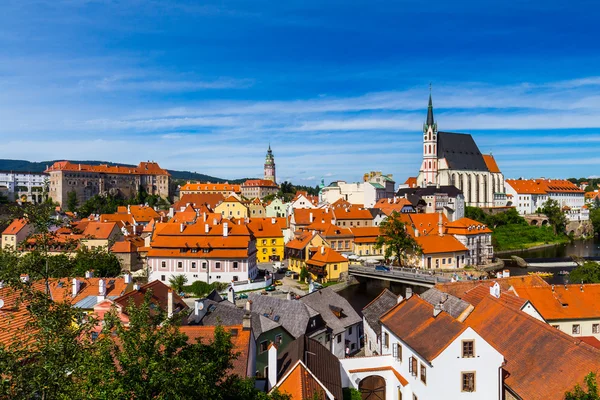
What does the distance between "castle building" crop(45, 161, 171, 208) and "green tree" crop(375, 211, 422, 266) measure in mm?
94215

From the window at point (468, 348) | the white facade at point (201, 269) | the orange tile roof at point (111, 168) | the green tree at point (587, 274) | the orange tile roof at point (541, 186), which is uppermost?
the orange tile roof at point (111, 168)

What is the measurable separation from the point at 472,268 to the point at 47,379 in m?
61.2

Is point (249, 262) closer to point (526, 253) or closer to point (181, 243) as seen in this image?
point (181, 243)

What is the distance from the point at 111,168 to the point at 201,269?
106282 millimetres

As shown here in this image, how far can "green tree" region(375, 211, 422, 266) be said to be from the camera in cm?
5997

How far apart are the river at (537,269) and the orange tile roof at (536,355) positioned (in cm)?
2047

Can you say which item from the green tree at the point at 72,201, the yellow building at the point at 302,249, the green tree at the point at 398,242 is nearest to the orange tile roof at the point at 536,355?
the yellow building at the point at 302,249

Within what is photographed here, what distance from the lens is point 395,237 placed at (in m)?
60.5

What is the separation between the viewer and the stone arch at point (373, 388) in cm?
2239

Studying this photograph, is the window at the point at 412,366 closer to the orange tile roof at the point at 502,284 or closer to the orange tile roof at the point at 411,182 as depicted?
the orange tile roof at the point at 502,284

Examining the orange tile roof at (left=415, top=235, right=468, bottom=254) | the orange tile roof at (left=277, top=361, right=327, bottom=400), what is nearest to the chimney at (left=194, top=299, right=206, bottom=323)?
the orange tile roof at (left=277, top=361, right=327, bottom=400)

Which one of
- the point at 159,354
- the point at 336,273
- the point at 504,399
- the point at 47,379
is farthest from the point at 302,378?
the point at 336,273

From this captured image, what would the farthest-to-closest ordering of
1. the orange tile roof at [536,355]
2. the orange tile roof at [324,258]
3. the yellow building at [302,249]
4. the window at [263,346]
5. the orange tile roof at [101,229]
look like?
the orange tile roof at [101,229] < the yellow building at [302,249] < the orange tile roof at [324,258] < the window at [263,346] < the orange tile roof at [536,355]

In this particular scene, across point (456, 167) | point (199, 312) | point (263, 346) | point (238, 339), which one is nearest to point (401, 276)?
point (263, 346)
